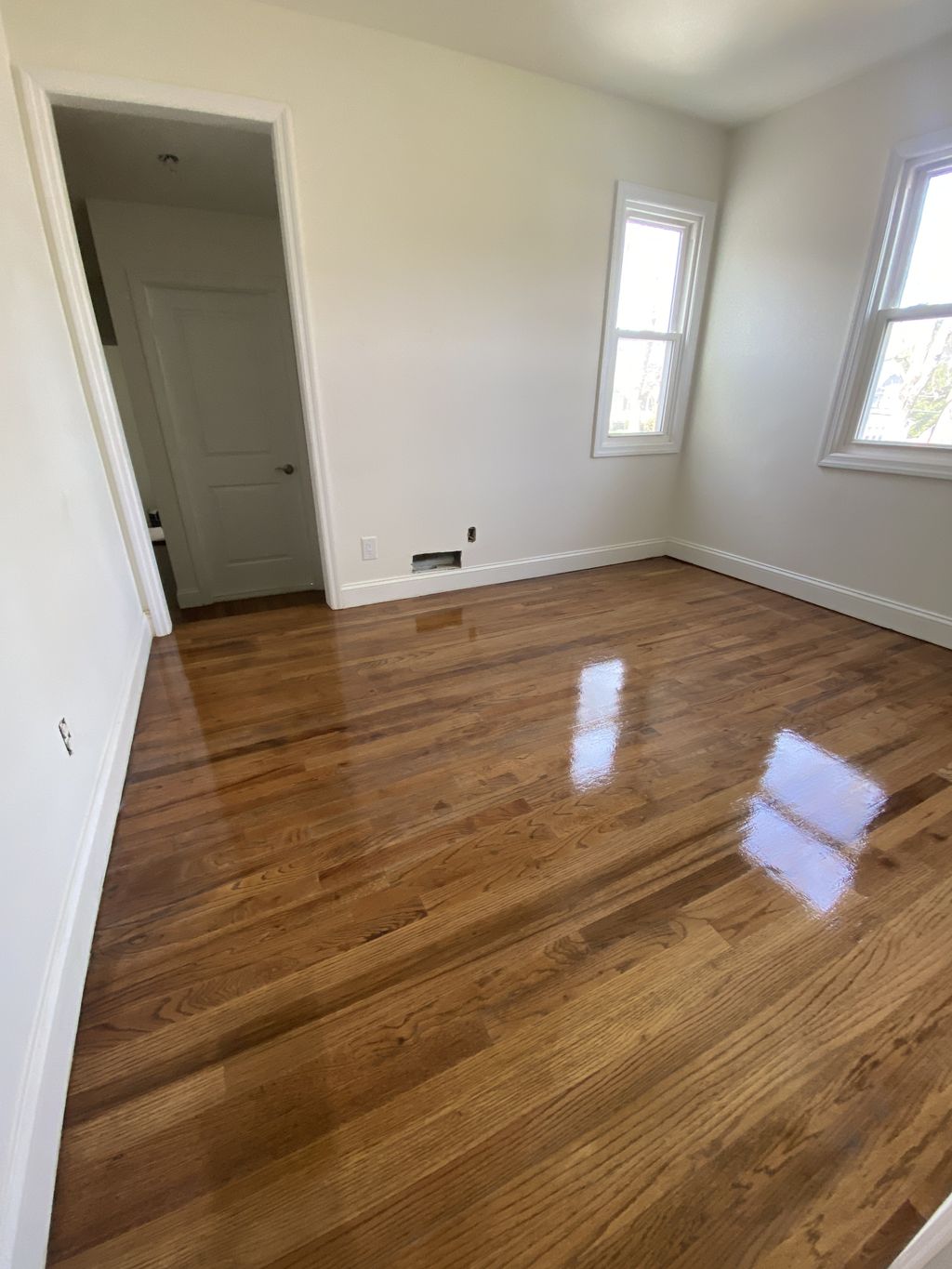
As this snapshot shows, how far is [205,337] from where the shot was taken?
3537 millimetres

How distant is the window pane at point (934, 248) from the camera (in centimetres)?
259

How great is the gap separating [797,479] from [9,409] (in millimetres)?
3765

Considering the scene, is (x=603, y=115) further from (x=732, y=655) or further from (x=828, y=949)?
(x=828, y=949)

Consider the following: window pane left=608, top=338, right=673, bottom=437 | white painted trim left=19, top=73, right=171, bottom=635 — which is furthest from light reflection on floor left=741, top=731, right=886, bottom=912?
white painted trim left=19, top=73, right=171, bottom=635

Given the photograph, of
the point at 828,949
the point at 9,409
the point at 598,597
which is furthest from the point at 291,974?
the point at 598,597

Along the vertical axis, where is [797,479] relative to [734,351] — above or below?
below

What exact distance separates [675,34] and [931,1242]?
3.85m

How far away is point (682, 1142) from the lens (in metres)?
0.95

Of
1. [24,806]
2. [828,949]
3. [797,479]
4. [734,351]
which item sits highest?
[734,351]

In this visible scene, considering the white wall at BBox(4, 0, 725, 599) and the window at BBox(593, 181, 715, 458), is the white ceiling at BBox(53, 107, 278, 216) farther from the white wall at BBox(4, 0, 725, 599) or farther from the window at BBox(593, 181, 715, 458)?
the window at BBox(593, 181, 715, 458)

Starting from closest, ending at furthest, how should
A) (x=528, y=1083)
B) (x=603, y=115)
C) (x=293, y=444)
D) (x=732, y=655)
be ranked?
(x=528, y=1083) < (x=732, y=655) < (x=603, y=115) < (x=293, y=444)

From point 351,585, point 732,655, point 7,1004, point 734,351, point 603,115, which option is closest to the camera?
point 7,1004

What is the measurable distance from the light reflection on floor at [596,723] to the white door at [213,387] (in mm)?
2744

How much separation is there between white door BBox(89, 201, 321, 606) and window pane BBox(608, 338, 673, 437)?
225 cm
